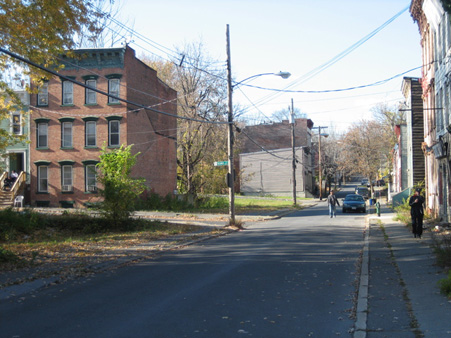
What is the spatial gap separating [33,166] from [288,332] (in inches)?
1301

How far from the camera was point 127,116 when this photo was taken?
34125mm

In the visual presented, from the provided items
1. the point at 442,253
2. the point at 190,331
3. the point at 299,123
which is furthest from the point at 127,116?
the point at 299,123

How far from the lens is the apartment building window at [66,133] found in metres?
35.0

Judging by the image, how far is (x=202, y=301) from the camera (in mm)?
8000

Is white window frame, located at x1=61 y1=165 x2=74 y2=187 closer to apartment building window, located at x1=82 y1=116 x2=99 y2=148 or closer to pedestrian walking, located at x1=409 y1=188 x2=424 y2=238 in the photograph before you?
apartment building window, located at x1=82 y1=116 x2=99 y2=148

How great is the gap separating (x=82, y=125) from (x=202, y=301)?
29.0 m

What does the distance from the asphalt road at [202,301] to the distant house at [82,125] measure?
22354 millimetres

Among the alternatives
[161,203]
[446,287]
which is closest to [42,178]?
[161,203]

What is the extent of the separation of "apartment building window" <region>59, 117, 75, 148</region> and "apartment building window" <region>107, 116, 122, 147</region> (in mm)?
3003

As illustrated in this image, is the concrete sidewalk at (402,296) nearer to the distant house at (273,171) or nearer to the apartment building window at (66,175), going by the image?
the apartment building window at (66,175)

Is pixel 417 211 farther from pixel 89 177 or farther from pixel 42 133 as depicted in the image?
pixel 42 133

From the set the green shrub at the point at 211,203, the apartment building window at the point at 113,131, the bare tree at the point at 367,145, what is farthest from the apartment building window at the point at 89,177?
the bare tree at the point at 367,145

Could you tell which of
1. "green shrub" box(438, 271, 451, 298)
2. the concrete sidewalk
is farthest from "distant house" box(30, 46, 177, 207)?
"green shrub" box(438, 271, 451, 298)

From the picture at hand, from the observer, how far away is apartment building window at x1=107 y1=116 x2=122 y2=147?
34219mm
